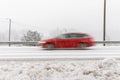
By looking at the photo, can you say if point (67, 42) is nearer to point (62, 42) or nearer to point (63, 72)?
point (62, 42)

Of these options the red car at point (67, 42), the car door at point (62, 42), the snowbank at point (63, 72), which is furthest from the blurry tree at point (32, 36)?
the snowbank at point (63, 72)

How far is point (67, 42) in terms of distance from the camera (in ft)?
68.1

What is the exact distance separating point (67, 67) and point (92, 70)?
1168 millimetres

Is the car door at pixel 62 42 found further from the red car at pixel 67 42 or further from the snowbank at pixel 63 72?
the snowbank at pixel 63 72

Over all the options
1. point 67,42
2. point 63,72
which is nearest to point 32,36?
point 67,42

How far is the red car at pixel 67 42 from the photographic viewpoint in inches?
818

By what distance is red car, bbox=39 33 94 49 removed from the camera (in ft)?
68.1

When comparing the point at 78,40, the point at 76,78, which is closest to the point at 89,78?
the point at 76,78

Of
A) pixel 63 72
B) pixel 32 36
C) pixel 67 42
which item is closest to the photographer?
pixel 63 72

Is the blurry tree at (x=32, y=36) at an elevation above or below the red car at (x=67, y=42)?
above

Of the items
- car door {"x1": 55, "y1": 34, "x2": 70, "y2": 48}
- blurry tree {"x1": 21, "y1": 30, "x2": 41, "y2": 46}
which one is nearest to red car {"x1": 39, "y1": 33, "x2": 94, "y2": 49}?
car door {"x1": 55, "y1": 34, "x2": 70, "y2": 48}

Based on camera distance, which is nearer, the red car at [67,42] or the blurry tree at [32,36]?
the red car at [67,42]

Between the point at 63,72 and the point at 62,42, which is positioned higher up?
the point at 62,42

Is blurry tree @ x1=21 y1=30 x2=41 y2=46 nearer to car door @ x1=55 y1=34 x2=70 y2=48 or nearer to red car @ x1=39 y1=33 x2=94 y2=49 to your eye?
red car @ x1=39 y1=33 x2=94 y2=49
